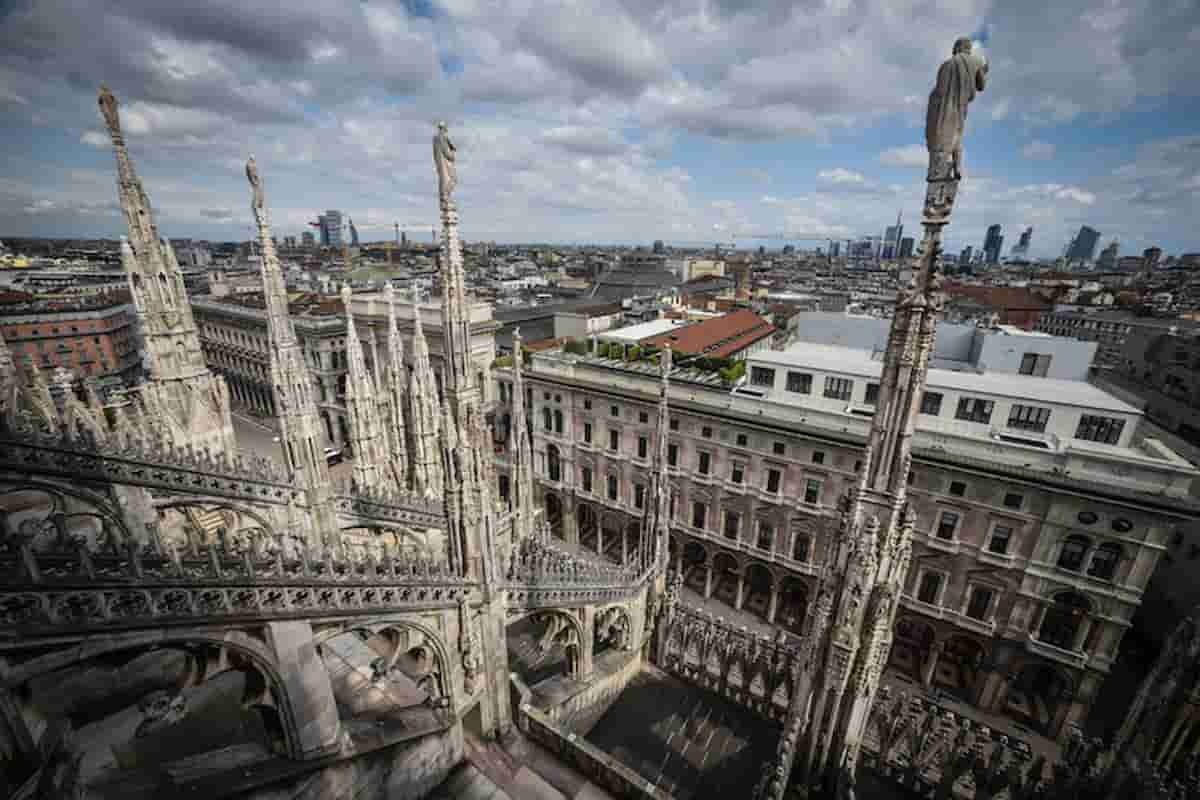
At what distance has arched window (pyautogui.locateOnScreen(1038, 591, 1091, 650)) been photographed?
21094mm

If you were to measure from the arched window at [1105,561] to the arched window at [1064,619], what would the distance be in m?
1.30

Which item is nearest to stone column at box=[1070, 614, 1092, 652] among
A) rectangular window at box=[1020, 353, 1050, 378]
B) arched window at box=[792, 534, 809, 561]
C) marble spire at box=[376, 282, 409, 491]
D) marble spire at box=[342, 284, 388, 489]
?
arched window at box=[792, 534, 809, 561]

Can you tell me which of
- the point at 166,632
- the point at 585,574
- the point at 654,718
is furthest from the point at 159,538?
the point at 654,718

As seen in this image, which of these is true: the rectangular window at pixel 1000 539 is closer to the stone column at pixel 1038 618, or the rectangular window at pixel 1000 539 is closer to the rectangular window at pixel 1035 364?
the stone column at pixel 1038 618

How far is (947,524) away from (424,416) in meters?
25.7

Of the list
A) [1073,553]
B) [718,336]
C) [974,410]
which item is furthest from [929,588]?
[718,336]

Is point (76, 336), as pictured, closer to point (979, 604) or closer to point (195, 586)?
point (195, 586)

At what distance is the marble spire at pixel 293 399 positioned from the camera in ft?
46.9

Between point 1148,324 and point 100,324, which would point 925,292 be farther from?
point 100,324

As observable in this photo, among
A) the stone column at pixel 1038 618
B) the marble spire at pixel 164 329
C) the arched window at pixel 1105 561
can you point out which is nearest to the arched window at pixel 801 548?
the stone column at pixel 1038 618

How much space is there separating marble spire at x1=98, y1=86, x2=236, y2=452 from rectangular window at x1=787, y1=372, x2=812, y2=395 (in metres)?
29.2

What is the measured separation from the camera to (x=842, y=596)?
8117mm

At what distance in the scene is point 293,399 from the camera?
1587 centimetres

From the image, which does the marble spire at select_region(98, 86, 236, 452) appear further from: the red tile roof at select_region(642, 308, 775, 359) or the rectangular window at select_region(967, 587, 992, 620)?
the rectangular window at select_region(967, 587, 992, 620)
